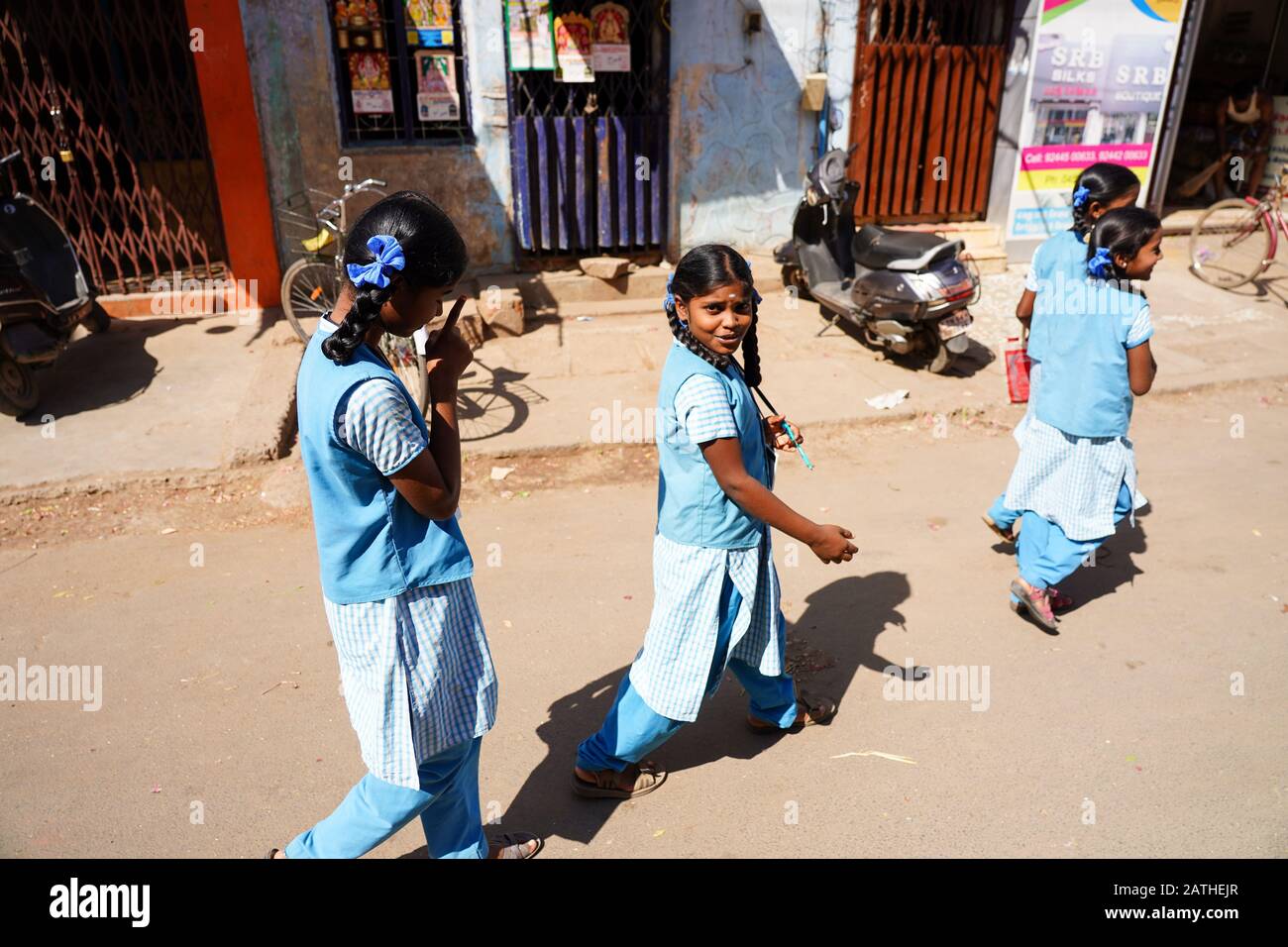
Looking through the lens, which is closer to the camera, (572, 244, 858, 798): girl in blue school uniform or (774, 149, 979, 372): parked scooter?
(572, 244, 858, 798): girl in blue school uniform

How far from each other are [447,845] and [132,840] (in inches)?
41.2

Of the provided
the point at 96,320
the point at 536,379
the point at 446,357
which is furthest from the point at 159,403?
the point at 446,357

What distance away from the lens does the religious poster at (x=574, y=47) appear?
727cm

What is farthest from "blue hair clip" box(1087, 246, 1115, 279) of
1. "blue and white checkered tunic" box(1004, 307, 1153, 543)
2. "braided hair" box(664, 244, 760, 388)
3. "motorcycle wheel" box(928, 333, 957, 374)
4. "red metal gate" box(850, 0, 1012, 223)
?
"red metal gate" box(850, 0, 1012, 223)

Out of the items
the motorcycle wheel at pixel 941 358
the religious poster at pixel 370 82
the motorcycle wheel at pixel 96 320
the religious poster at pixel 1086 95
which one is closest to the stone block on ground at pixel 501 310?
the religious poster at pixel 370 82

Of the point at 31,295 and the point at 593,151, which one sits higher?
the point at 593,151

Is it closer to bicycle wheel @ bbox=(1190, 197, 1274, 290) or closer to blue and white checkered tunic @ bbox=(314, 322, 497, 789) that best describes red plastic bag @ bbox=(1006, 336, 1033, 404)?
blue and white checkered tunic @ bbox=(314, 322, 497, 789)

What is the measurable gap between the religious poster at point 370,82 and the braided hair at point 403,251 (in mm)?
6043

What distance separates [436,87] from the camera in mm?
7301

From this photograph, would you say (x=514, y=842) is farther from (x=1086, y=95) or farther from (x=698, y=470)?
(x=1086, y=95)

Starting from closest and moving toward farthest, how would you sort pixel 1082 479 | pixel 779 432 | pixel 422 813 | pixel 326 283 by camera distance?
pixel 422 813
pixel 779 432
pixel 1082 479
pixel 326 283

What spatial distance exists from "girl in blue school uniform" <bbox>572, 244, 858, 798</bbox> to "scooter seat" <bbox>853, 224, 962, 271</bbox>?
4.19 m

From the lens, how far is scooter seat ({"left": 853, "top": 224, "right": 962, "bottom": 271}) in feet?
21.3

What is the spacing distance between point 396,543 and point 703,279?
1025 millimetres
